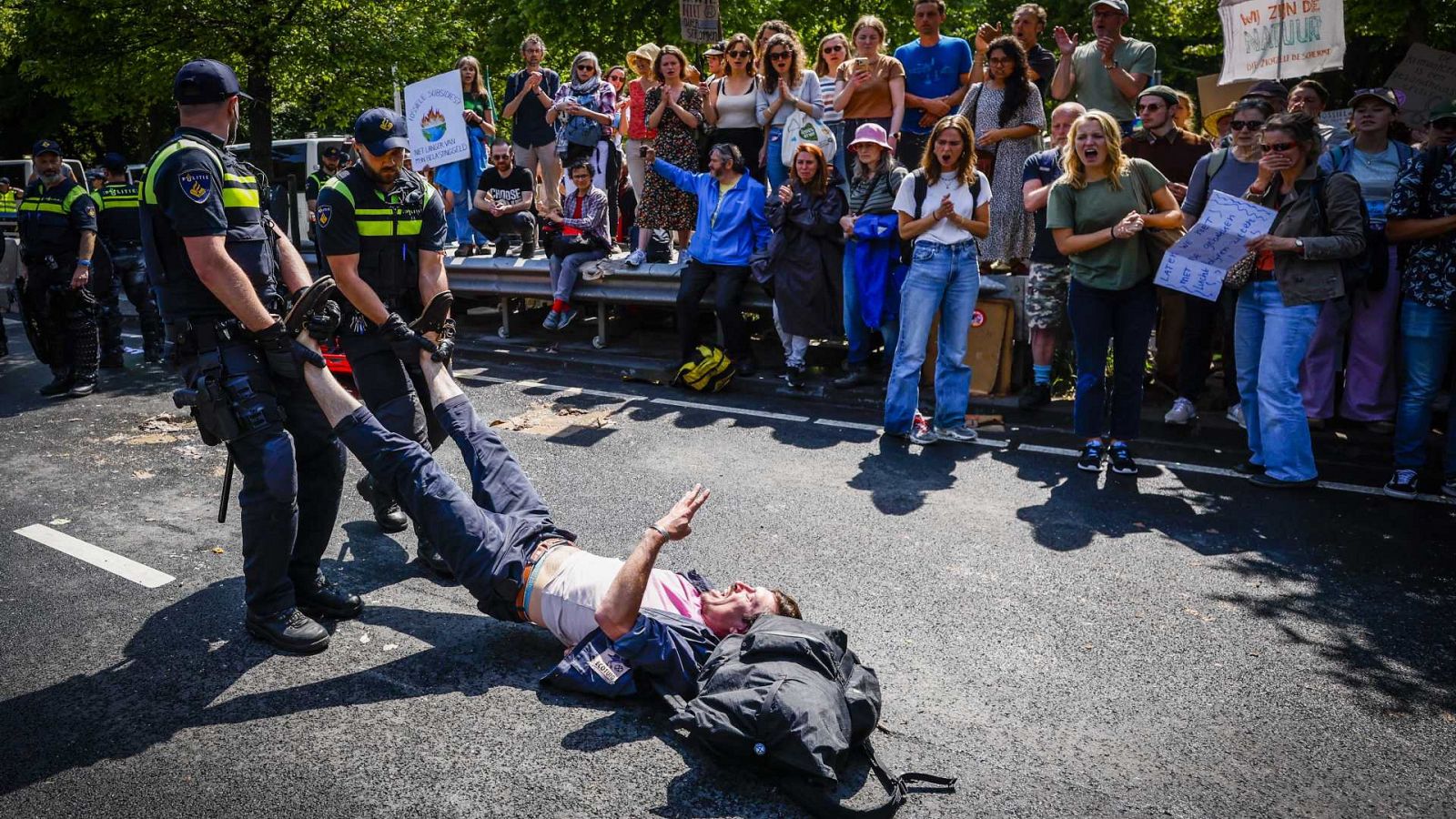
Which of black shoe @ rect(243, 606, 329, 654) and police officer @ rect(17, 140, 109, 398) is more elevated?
police officer @ rect(17, 140, 109, 398)

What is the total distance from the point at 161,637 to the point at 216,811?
1.55 m

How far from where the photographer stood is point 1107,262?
278 inches

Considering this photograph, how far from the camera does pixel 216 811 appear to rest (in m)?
3.56

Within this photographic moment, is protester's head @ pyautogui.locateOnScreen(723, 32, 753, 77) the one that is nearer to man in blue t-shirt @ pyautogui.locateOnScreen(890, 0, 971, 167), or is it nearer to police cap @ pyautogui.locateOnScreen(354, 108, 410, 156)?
man in blue t-shirt @ pyautogui.locateOnScreen(890, 0, 971, 167)

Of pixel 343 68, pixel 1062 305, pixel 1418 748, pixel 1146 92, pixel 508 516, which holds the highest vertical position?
pixel 343 68

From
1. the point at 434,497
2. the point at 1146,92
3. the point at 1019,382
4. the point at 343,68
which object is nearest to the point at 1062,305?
the point at 1019,382

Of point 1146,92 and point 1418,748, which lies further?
point 1146,92

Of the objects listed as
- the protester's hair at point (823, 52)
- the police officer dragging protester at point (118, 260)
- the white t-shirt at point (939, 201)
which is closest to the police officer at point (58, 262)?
the police officer dragging protester at point (118, 260)

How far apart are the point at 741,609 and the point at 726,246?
594 centimetres

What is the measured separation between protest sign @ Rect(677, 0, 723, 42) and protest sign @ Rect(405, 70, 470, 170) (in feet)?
8.26

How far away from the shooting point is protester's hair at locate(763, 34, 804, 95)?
10.1 metres

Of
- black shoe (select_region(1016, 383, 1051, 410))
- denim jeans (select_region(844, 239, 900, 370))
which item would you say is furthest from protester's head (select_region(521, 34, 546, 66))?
black shoe (select_region(1016, 383, 1051, 410))

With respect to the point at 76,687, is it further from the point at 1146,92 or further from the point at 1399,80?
the point at 1399,80

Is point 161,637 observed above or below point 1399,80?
below
